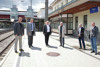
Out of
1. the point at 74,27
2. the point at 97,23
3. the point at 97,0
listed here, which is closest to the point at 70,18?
the point at 74,27

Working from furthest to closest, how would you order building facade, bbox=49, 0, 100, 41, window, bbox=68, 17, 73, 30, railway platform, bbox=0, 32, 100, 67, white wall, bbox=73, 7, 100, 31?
window, bbox=68, 17, 73, 30
white wall, bbox=73, 7, 100, 31
building facade, bbox=49, 0, 100, 41
railway platform, bbox=0, 32, 100, 67

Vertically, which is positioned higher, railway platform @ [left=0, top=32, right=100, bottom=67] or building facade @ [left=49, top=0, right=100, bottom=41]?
building facade @ [left=49, top=0, right=100, bottom=41]

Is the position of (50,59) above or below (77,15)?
below

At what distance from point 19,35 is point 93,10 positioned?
8.53 meters

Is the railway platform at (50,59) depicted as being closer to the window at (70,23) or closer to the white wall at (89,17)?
the white wall at (89,17)

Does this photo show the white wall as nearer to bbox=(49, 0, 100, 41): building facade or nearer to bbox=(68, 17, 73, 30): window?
bbox=(49, 0, 100, 41): building facade

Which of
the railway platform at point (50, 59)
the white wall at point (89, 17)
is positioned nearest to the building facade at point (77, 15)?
the white wall at point (89, 17)

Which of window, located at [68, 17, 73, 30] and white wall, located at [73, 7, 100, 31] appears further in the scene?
window, located at [68, 17, 73, 30]

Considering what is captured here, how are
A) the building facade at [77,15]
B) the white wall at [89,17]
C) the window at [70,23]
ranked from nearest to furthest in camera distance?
the building facade at [77,15] < the white wall at [89,17] < the window at [70,23]

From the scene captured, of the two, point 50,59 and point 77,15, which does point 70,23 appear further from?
point 50,59

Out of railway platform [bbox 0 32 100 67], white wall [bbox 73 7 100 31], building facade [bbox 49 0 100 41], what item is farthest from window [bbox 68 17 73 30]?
railway platform [bbox 0 32 100 67]

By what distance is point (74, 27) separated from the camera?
1984 cm

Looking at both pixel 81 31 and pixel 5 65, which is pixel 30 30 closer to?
pixel 81 31

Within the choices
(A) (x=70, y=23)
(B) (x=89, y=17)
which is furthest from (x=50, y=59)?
(A) (x=70, y=23)
